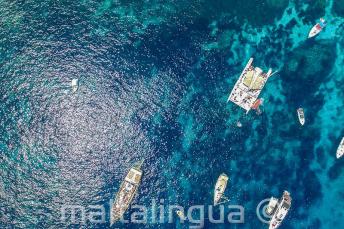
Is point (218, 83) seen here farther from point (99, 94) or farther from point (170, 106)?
point (99, 94)

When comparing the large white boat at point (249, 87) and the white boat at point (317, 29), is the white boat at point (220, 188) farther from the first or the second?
the white boat at point (317, 29)

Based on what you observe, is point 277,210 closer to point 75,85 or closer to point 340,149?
point 340,149

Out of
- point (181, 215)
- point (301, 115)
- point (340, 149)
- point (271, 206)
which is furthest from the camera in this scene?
point (340, 149)

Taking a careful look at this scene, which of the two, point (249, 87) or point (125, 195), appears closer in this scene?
point (125, 195)

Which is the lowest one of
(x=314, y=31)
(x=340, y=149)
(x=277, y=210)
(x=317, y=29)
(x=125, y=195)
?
(x=125, y=195)

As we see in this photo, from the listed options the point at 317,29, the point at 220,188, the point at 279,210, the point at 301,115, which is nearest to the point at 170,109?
the point at 220,188

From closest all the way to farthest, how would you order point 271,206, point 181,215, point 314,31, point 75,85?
point 271,206 → point 181,215 → point 75,85 → point 314,31

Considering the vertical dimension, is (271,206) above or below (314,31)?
below
